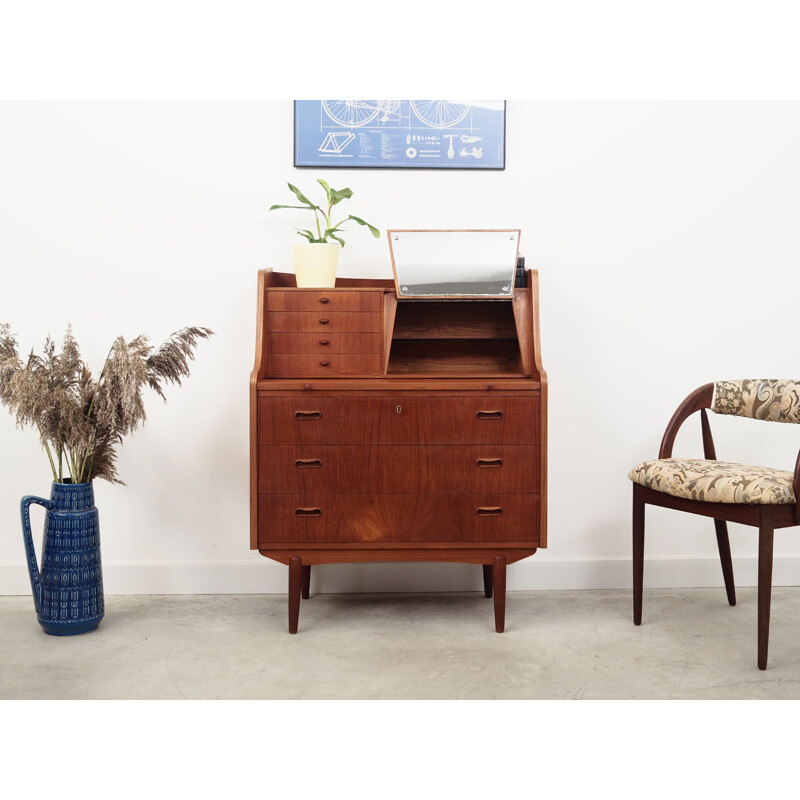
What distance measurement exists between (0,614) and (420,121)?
241 cm

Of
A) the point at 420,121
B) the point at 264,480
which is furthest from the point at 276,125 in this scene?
the point at 264,480

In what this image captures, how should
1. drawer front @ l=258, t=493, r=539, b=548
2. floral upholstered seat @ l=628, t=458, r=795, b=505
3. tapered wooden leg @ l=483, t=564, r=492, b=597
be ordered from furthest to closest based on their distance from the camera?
1. tapered wooden leg @ l=483, t=564, r=492, b=597
2. drawer front @ l=258, t=493, r=539, b=548
3. floral upholstered seat @ l=628, t=458, r=795, b=505

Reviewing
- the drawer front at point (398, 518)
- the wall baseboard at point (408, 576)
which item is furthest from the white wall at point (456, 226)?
the drawer front at point (398, 518)

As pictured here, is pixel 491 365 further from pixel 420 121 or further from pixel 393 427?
pixel 420 121

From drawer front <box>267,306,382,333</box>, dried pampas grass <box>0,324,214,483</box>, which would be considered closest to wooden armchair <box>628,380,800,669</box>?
drawer front <box>267,306,382,333</box>

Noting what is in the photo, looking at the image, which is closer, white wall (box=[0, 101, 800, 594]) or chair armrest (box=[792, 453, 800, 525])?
chair armrest (box=[792, 453, 800, 525])

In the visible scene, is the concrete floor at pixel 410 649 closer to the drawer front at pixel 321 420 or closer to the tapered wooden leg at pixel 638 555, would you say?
the tapered wooden leg at pixel 638 555

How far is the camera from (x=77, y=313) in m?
3.07

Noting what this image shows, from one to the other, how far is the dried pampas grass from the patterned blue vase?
101 mm

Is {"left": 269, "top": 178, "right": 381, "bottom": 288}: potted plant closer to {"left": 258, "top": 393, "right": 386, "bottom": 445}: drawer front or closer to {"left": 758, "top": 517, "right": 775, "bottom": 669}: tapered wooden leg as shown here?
{"left": 258, "top": 393, "right": 386, "bottom": 445}: drawer front

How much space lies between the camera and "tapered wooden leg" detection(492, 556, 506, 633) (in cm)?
265

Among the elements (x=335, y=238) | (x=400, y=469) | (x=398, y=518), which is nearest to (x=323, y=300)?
(x=335, y=238)

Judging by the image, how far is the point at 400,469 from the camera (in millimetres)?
2613

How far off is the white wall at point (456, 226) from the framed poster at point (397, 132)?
61 mm
